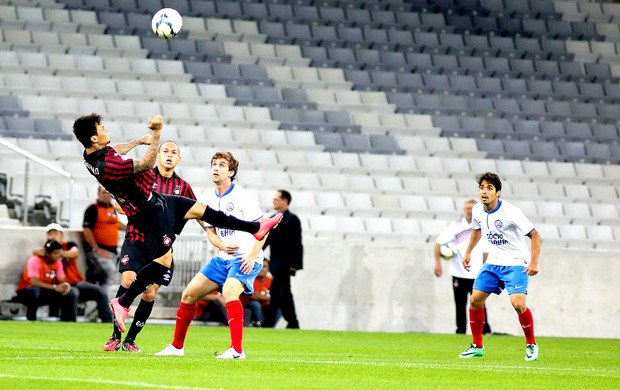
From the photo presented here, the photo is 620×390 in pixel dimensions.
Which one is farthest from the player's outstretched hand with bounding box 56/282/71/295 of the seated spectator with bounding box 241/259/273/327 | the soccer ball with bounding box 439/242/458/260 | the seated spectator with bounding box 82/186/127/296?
the soccer ball with bounding box 439/242/458/260

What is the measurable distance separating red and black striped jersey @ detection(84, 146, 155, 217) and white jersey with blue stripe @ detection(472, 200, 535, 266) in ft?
11.6

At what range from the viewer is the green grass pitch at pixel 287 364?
7.16m

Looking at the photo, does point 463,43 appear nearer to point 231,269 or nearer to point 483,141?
point 483,141

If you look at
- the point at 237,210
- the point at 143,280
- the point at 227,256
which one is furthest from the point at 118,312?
the point at 237,210

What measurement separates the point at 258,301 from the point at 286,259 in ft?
3.77

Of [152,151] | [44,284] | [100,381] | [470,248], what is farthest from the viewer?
[44,284]

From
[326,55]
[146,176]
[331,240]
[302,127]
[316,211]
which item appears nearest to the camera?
[146,176]

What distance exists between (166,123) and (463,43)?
306 inches

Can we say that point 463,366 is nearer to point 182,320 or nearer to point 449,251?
point 182,320

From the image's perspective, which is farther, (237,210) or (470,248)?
(470,248)

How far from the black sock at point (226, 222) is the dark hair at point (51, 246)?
751cm

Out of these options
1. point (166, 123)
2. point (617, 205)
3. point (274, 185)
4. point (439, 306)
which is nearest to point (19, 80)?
point (166, 123)

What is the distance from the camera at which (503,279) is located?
11.1 m

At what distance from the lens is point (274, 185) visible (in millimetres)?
20984
